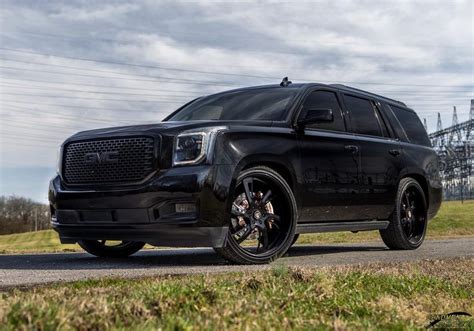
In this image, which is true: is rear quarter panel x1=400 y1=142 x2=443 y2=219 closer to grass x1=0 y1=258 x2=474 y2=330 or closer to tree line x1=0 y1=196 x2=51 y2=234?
grass x1=0 y1=258 x2=474 y2=330

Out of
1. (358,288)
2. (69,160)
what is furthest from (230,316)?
(69,160)

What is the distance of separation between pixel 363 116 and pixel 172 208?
11.3 feet

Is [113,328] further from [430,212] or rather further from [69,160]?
[430,212]

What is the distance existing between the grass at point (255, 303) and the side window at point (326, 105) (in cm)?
273

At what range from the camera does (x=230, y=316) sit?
2.57m

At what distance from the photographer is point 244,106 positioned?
6.57m

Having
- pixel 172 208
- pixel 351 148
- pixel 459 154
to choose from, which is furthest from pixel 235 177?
pixel 459 154

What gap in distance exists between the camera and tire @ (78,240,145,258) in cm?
675

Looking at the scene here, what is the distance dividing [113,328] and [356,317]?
1.17 m

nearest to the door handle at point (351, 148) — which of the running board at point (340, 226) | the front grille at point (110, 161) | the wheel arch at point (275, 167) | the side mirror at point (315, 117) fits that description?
the side mirror at point (315, 117)

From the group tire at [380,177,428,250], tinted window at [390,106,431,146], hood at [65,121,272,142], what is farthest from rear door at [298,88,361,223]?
tinted window at [390,106,431,146]

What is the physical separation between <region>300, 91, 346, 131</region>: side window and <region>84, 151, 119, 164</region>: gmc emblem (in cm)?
210

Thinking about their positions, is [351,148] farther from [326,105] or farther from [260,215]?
[260,215]

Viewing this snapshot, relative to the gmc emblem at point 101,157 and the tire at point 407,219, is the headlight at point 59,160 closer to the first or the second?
the gmc emblem at point 101,157
